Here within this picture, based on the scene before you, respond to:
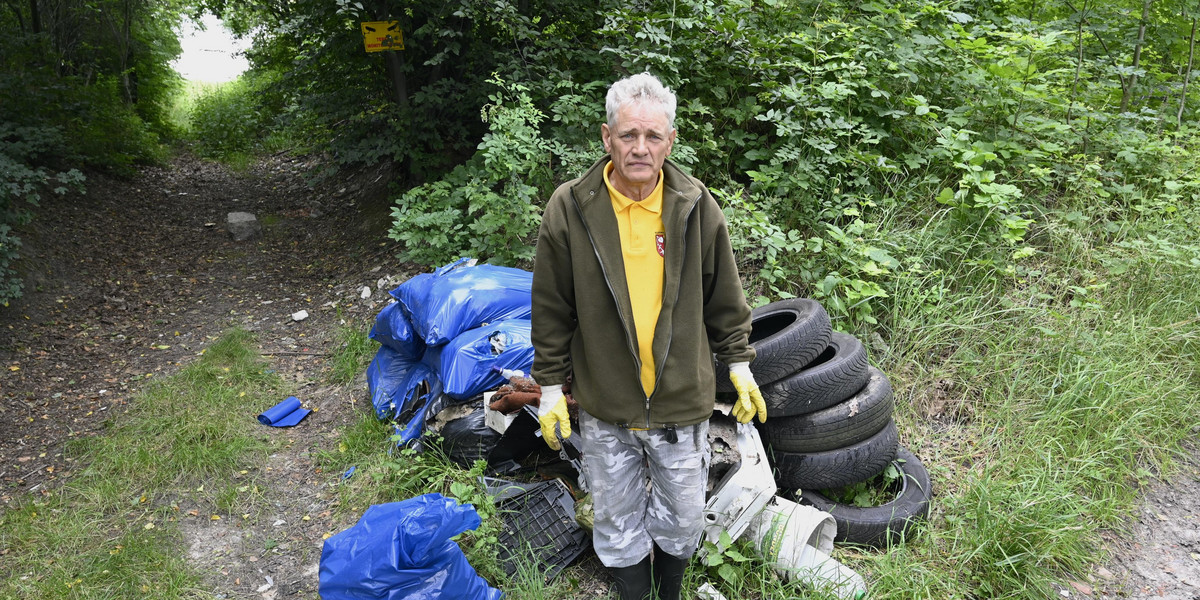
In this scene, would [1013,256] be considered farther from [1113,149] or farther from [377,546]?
[377,546]

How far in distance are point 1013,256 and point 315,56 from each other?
6.24 metres

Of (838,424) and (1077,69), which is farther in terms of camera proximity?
(1077,69)

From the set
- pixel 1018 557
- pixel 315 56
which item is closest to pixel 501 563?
pixel 1018 557

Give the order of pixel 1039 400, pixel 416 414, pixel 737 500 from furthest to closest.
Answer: pixel 416 414, pixel 1039 400, pixel 737 500

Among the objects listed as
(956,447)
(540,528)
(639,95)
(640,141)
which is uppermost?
(639,95)

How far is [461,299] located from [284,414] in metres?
1.43

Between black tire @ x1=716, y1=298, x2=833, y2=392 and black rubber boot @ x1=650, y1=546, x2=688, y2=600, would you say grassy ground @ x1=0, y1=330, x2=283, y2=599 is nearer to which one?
black rubber boot @ x1=650, y1=546, x2=688, y2=600

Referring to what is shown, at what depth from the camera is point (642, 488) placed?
96.0 inches

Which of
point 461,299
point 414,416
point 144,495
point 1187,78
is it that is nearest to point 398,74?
point 461,299

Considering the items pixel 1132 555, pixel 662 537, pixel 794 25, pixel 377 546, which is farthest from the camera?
pixel 794 25

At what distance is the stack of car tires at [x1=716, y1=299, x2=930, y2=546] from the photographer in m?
2.95

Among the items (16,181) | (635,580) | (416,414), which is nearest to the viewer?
(635,580)

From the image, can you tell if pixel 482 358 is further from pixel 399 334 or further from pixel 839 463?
pixel 839 463

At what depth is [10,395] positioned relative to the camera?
4.46 metres
